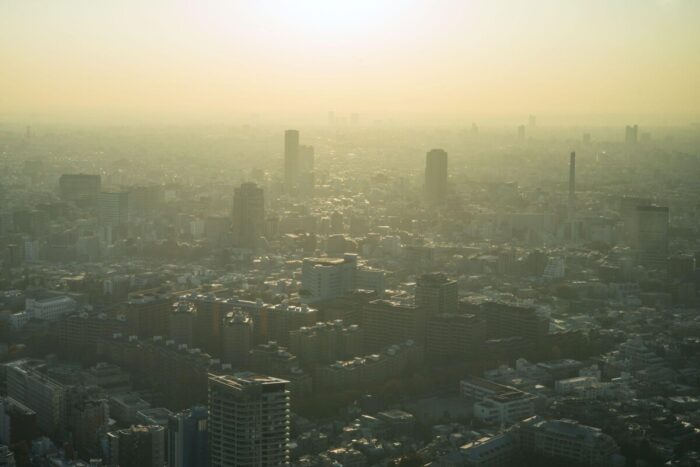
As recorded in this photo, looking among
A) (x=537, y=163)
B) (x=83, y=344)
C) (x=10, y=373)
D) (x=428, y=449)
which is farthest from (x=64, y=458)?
(x=537, y=163)

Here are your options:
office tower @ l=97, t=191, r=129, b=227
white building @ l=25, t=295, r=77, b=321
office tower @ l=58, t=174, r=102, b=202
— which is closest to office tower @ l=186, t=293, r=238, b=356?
white building @ l=25, t=295, r=77, b=321

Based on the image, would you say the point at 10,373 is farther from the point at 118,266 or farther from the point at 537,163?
the point at 537,163

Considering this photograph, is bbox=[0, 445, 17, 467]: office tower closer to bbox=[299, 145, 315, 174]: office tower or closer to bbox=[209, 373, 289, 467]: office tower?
bbox=[209, 373, 289, 467]: office tower

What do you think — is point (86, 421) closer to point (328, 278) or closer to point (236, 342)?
point (236, 342)

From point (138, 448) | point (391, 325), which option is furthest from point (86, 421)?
point (391, 325)

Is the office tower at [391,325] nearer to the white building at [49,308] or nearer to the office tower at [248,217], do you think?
the white building at [49,308]

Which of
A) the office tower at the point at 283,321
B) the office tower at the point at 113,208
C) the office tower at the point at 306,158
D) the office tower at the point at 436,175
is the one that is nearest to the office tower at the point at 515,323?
the office tower at the point at 283,321
